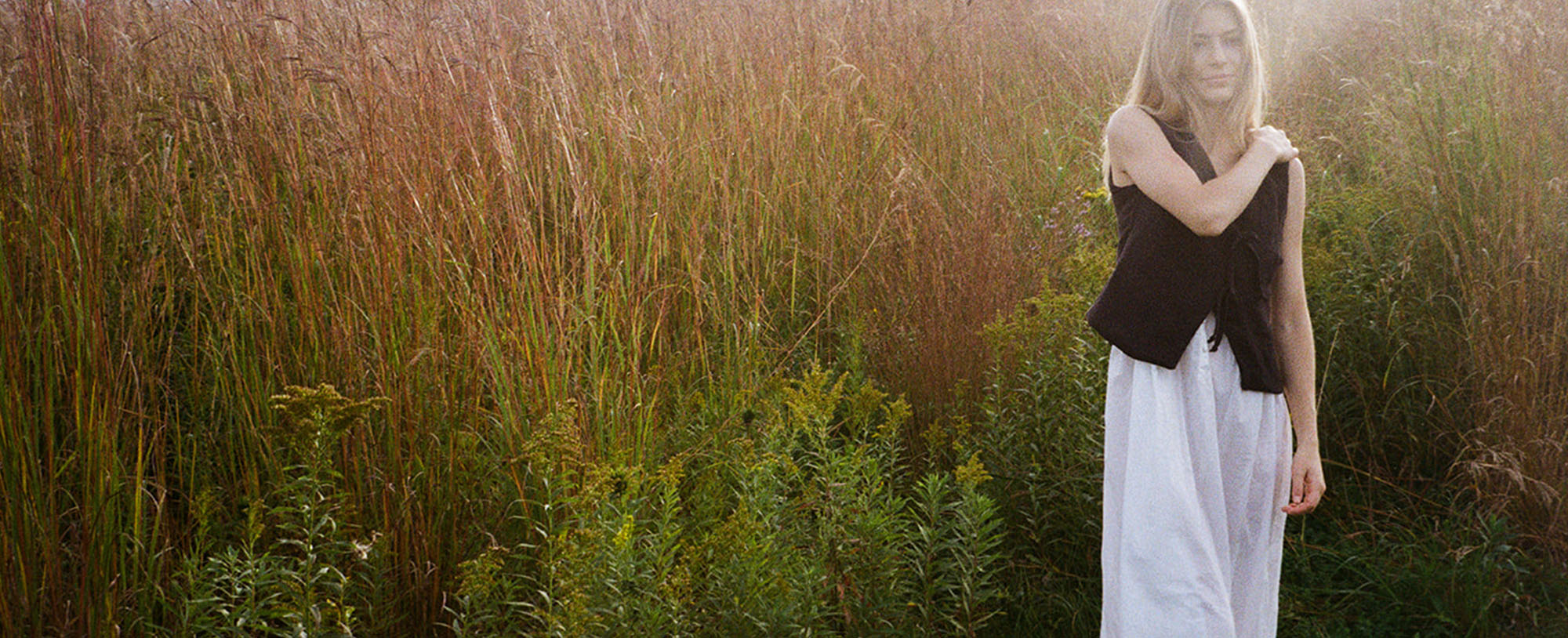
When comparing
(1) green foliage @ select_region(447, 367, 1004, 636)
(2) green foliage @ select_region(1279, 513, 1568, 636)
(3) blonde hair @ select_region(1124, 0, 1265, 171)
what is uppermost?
(3) blonde hair @ select_region(1124, 0, 1265, 171)

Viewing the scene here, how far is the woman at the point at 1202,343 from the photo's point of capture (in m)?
1.79

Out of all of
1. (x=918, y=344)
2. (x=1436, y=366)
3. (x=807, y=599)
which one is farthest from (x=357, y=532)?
(x=1436, y=366)

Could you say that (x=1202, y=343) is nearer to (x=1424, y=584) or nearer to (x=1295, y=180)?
(x=1295, y=180)

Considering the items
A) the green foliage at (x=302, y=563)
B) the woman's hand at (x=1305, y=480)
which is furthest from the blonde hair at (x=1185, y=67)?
the green foliage at (x=302, y=563)

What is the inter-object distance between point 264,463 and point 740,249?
1.52m

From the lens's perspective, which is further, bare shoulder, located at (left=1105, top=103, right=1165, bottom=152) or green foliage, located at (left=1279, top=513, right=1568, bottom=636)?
green foliage, located at (left=1279, top=513, right=1568, bottom=636)

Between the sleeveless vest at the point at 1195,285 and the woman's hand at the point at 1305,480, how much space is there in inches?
5.1

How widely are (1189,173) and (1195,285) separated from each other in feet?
0.61

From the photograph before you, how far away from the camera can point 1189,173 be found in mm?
1851

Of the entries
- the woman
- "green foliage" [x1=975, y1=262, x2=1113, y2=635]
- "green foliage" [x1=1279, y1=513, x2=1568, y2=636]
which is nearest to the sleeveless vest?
the woman

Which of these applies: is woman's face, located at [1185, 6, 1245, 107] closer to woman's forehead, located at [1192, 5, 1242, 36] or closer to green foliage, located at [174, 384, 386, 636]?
woman's forehead, located at [1192, 5, 1242, 36]

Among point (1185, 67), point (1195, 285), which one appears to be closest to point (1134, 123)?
point (1185, 67)

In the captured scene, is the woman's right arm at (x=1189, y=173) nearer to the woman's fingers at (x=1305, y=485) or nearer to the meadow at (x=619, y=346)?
the woman's fingers at (x=1305, y=485)

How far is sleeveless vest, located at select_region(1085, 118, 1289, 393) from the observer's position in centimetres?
187
